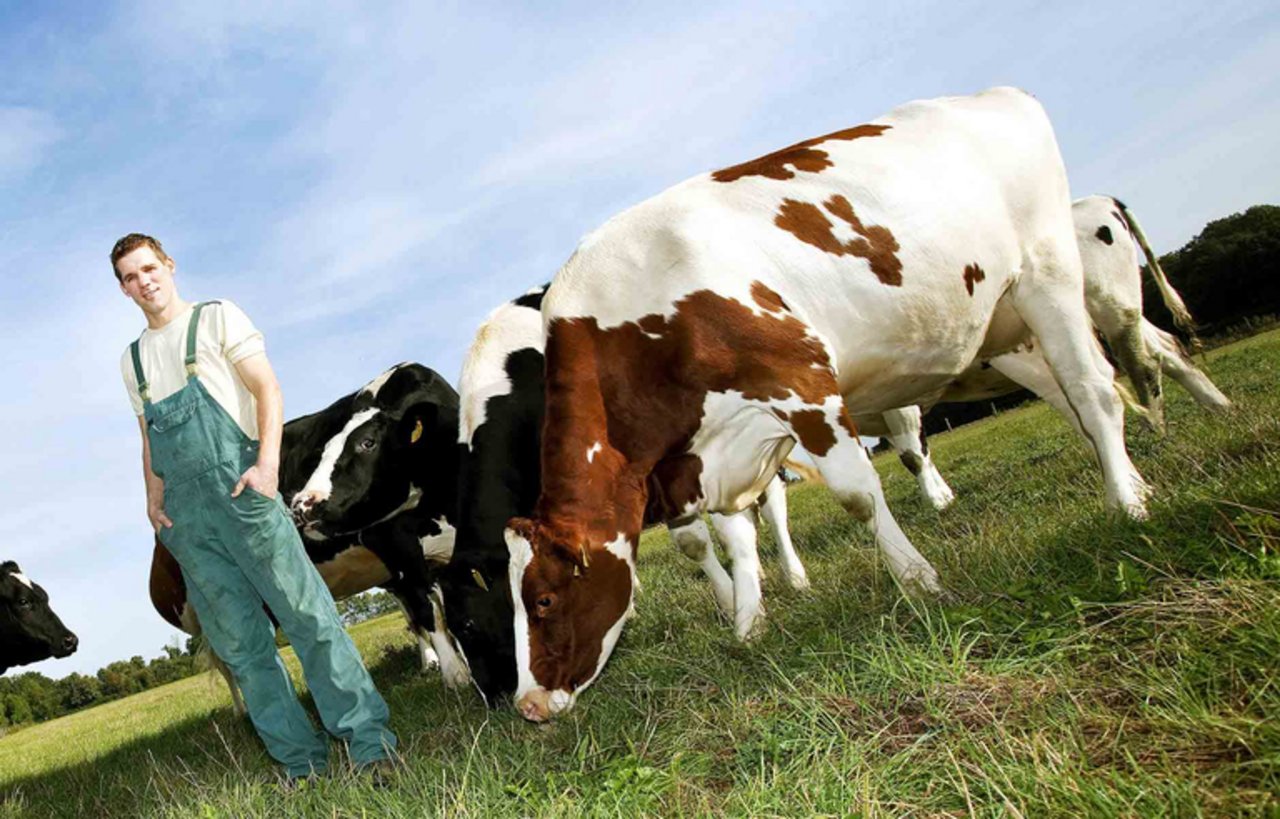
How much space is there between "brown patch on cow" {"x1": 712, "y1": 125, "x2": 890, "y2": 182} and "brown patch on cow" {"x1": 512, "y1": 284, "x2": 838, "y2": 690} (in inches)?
40.6

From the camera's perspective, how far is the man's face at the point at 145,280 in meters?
5.36

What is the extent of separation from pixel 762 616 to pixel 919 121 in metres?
3.48

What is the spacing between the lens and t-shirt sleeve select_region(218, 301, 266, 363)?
5.31m

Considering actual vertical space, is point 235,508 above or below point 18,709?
above

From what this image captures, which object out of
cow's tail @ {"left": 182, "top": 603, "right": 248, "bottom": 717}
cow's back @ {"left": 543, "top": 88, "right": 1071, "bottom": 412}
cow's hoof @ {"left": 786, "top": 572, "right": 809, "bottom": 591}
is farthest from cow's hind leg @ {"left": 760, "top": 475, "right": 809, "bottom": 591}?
cow's tail @ {"left": 182, "top": 603, "right": 248, "bottom": 717}

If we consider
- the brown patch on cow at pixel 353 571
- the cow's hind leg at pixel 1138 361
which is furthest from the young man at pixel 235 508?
the cow's hind leg at pixel 1138 361

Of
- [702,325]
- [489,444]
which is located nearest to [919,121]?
[702,325]

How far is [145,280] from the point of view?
5.36 metres

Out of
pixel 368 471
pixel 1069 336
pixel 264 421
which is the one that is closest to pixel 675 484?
pixel 264 421

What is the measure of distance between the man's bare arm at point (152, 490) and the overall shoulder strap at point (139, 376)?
187mm

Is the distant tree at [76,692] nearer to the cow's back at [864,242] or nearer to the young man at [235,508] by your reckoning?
the young man at [235,508]

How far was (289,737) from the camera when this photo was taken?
550 cm

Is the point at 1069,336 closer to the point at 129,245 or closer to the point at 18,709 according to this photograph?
the point at 129,245

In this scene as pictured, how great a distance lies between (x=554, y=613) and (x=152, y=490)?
258 cm
